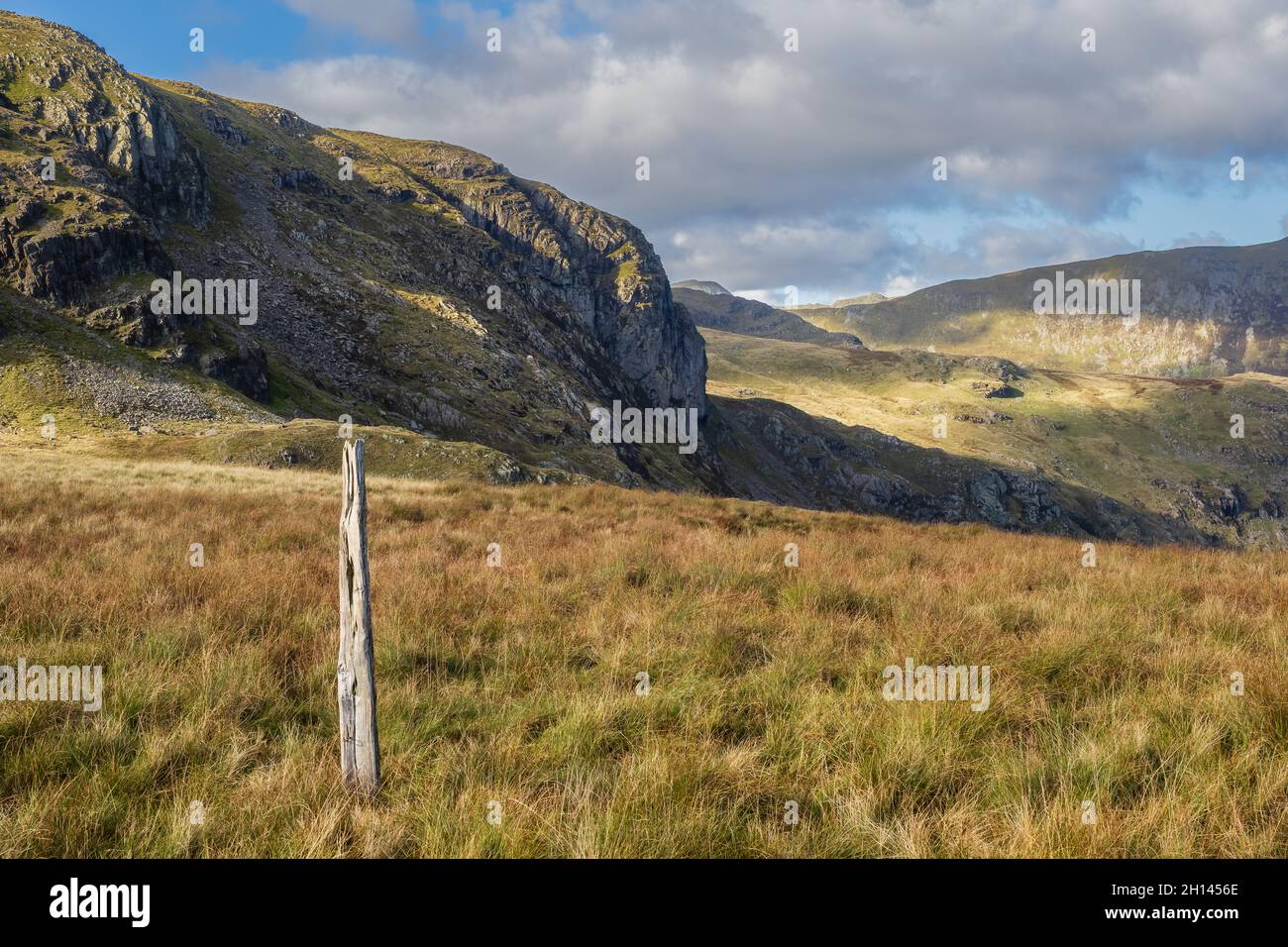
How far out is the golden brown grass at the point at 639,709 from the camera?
3.39 meters

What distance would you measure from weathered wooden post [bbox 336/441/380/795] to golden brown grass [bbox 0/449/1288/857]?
0.18 metres

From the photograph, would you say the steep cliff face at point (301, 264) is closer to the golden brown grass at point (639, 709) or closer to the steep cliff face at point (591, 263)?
the steep cliff face at point (591, 263)

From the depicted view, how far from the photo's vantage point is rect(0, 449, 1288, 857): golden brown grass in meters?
3.39

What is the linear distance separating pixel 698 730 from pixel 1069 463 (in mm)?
173835

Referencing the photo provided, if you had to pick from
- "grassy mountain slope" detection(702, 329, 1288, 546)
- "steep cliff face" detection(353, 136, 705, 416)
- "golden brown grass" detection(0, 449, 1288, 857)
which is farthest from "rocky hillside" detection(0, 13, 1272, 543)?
"golden brown grass" detection(0, 449, 1288, 857)

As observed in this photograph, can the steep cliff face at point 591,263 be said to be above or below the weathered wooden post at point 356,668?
above

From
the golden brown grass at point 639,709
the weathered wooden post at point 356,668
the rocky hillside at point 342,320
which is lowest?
the golden brown grass at point 639,709

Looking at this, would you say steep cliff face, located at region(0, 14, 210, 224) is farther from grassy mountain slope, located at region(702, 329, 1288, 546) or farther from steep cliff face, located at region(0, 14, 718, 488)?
grassy mountain slope, located at region(702, 329, 1288, 546)

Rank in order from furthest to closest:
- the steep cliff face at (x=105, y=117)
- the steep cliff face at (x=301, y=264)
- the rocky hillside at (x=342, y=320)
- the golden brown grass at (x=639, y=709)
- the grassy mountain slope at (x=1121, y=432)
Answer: the grassy mountain slope at (x=1121, y=432)
the steep cliff face at (x=105, y=117)
the steep cliff face at (x=301, y=264)
the rocky hillside at (x=342, y=320)
the golden brown grass at (x=639, y=709)

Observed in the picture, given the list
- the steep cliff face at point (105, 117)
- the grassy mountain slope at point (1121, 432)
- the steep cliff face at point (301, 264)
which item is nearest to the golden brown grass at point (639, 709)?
the steep cliff face at point (301, 264)

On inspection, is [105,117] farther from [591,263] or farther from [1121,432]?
[1121,432]

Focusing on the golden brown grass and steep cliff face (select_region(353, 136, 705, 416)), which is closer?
the golden brown grass

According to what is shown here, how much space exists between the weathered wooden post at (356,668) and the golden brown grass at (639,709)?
176 mm
